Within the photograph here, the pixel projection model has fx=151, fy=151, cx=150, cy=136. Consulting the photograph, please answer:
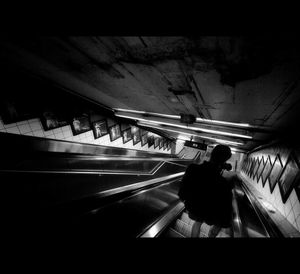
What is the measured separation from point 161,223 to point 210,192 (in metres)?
1.26

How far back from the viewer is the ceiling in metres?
1.50

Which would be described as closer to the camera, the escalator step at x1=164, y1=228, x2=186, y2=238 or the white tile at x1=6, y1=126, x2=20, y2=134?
the escalator step at x1=164, y1=228, x2=186, y2=238

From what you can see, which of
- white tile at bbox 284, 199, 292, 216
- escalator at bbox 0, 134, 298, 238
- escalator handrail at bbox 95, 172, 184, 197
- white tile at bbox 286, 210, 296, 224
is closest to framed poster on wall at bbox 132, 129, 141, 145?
escalator handrail at bbox 95, 172, 184, 197

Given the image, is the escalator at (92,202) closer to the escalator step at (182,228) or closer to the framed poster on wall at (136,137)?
the escalator step at (182,228)

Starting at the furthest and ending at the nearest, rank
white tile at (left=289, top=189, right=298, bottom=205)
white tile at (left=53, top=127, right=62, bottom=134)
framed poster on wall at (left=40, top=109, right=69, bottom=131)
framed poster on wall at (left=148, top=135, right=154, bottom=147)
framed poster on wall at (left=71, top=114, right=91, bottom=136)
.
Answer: framed poster on wall at (left=148, top=135, right=154, bottom=147) → framed poster on wall at (left=71, top=114, right=91, bottom=136) → white tile at (left=53, top=127, right=62, bottom=134) → framed poster on wall at (left=40, top=109, right=69, bottom=131) → white tile at (left=289, top=189, right=298, bottom=205)

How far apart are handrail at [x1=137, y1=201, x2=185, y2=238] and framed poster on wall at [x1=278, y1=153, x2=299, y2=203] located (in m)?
2.06

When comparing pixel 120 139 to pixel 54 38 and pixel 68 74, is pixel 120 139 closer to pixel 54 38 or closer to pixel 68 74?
pixel 68 74

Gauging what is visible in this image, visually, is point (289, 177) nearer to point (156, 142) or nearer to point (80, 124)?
point (80, 124)

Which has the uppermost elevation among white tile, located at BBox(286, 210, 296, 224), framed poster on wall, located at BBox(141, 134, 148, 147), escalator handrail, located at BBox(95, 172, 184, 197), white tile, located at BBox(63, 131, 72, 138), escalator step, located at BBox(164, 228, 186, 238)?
framed poster on wall, located at BBox(141, 134, 148, 147)

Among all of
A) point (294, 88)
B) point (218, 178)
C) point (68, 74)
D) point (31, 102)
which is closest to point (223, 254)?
point (218, 178)

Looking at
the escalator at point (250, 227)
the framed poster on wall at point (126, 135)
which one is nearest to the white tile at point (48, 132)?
the framed poster on wall at point (126, 135)

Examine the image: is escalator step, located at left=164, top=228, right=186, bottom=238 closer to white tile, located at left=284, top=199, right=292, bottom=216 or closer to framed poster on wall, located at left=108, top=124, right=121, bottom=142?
white tile, located at left=284, top=199, right=292, bottom=216

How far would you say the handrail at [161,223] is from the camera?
234 centimetres

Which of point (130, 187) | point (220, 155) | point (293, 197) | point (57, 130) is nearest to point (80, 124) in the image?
point (57, 130)
